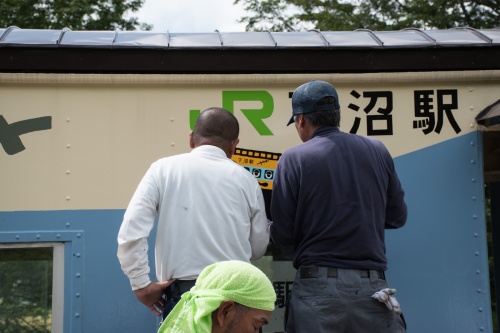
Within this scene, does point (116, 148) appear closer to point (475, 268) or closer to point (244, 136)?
point (244, 136)

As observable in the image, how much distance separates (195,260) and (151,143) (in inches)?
33.3

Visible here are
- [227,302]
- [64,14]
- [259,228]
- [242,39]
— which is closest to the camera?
[227,302]

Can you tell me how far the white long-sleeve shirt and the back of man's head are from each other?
0.10 meters

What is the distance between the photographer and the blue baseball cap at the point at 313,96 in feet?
10.4

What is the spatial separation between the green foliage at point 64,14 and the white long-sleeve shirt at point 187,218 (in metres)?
12.7

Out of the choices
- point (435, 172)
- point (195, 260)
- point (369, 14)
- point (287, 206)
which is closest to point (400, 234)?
point (435, 172)

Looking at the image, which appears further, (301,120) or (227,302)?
(301,120)

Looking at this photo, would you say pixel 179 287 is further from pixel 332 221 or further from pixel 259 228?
pixel 332 221

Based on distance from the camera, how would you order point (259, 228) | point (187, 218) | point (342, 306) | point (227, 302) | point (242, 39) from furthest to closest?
point (242, 39) → point (259, 228) → point (187, 218) → point (342, 306) → point (227, 302)

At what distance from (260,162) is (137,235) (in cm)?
91

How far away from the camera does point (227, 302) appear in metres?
2.03

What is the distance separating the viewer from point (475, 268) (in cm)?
373

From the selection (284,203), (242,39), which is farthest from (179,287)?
(242,39)

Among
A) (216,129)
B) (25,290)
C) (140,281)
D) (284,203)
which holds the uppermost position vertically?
(216,129)
